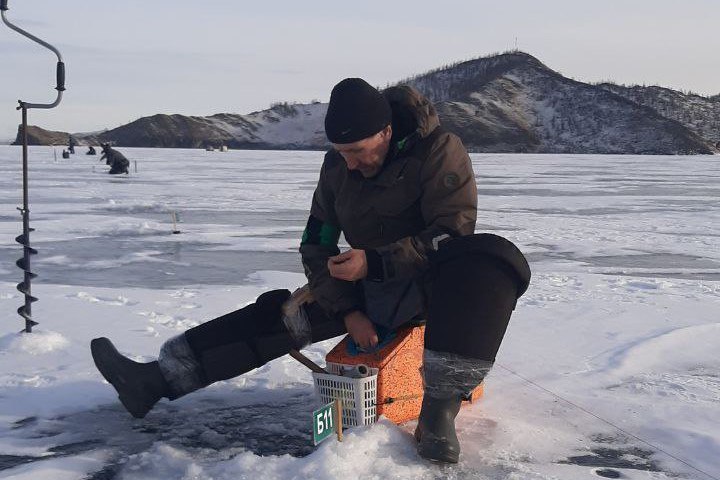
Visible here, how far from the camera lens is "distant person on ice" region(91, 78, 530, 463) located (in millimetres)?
2604

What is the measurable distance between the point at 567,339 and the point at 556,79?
A: 135177mm

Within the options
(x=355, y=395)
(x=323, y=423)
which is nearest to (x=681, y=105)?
(x=355, y=395)

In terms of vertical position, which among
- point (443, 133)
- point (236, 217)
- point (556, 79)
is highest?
point (556, 79)

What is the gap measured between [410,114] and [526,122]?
391 feet

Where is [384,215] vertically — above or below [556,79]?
below

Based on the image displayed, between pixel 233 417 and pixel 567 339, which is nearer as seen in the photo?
pixel 233 417

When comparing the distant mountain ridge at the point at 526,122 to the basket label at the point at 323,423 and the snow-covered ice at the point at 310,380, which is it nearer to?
the snow-covered ice at the point at 310,380

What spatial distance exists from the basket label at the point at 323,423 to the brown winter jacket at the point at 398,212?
484mm

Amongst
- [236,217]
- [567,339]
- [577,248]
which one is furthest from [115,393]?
[236,217]

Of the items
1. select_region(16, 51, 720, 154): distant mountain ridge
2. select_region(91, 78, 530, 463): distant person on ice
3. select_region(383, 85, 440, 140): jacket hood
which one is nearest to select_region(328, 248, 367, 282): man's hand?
select_region(91, 78, 530, 463): distant person on ice

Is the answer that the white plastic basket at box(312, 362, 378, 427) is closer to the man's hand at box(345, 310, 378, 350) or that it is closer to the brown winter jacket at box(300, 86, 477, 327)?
the man's hand at box(345, 310, 378, 350)

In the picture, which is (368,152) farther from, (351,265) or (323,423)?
(323,423)

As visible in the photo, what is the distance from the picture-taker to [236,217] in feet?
39.7

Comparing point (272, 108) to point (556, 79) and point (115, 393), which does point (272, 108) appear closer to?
point (556, 79)
